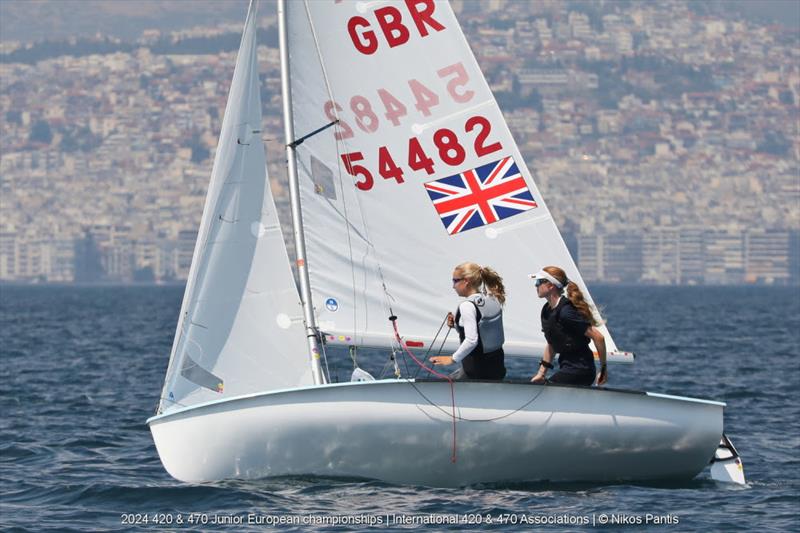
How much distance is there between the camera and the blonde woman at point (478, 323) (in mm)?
14008

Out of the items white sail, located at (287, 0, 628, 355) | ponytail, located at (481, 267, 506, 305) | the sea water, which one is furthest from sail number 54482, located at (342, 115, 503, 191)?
the sea water

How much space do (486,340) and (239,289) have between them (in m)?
2.58

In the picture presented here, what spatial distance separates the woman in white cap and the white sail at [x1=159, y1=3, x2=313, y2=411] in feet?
7.88

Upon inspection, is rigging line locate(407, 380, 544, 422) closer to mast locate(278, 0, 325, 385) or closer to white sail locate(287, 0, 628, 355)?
white sail locate(287, 0, 628, 355)

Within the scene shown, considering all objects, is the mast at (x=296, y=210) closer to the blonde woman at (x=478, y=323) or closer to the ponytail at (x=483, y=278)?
the blonde woman at (x=478, y=323)

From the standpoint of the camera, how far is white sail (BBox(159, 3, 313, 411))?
15.4 meters

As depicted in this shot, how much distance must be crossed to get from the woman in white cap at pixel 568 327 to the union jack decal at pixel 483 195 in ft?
4.37

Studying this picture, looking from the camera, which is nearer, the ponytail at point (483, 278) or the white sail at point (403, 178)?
the ponytail at point (483, 278)

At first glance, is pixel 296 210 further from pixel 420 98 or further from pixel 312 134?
pixel 420 98

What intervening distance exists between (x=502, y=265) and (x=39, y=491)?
4.62 m

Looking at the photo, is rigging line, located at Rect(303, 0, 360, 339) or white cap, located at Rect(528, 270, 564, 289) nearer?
white cap, located at Rect(528, 270, 564, 289)

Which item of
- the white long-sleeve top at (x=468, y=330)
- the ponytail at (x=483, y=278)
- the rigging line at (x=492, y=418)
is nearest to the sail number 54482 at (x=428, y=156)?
the ponytail at (x=483, y=278)

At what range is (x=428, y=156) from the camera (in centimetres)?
1536

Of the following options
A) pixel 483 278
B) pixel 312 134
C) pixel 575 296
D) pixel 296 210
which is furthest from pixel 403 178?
pixel 575 296
